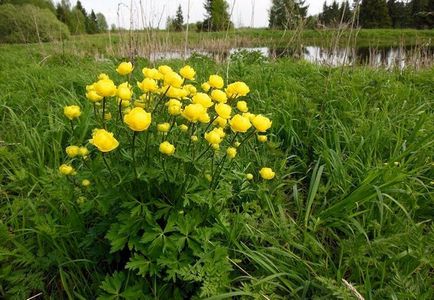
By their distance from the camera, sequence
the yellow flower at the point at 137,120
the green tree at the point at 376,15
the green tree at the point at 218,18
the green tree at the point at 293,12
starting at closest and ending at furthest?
1. the yellow flower at the point at 137,120
2. the green tree at the point at 293,12
3. the green tree at the point at 218,18
4. the green tree at the point at 376,15

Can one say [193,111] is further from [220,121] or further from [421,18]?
[421,18]

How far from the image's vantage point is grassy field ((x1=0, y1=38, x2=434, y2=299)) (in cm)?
114

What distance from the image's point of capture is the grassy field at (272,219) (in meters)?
1.14

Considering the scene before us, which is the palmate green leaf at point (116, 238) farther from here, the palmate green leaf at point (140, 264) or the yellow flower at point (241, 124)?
the yellow flower at point (241, 124)

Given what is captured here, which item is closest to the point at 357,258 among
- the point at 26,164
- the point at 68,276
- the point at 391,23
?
the point at 68,276

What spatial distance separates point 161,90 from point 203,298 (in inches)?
30.2

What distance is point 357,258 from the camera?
4.02 feet

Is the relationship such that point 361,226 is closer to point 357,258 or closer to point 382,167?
point 357,258

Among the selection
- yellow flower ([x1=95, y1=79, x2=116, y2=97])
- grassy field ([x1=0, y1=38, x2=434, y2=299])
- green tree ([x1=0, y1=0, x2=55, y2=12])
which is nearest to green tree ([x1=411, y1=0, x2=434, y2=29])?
green tree ([x1=0, y1=0, x2=55, y2=12])

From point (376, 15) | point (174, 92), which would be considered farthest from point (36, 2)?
point (376, 15)

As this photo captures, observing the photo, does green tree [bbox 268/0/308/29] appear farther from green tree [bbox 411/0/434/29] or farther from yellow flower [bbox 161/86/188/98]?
green tree [bbox 411/0/434/29]

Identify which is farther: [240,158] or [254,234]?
[240,158]

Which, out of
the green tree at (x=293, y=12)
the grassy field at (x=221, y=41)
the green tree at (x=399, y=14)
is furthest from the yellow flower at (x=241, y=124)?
the green tree at (x=399, y=14)

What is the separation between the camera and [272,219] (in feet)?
4.94
